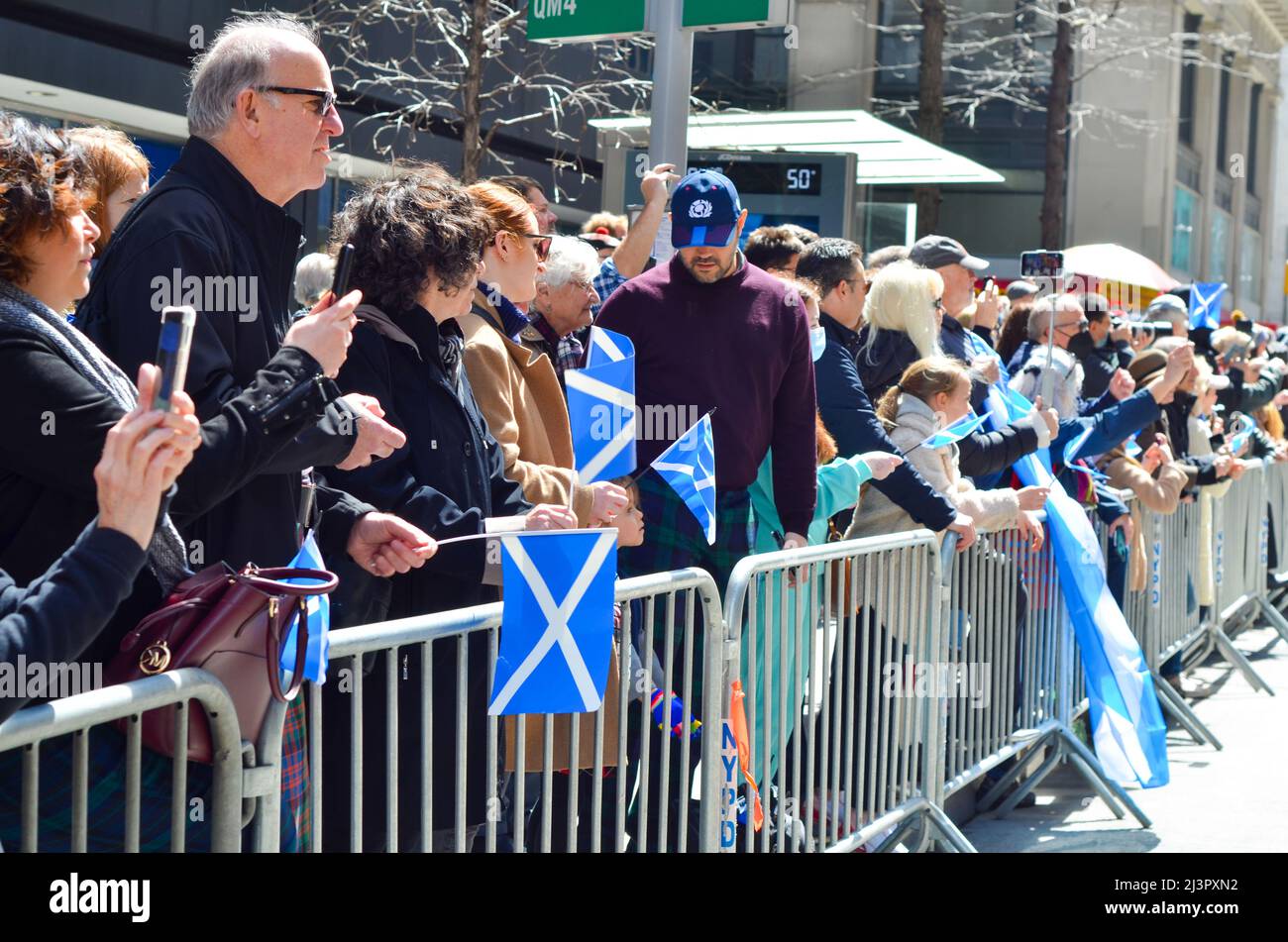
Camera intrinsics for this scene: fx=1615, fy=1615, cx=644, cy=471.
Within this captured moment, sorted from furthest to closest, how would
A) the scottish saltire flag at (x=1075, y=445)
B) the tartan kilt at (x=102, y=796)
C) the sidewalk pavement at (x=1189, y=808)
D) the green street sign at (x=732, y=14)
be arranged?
the scottish saltire flag at (x=1075, y=445)
the sidewalk pavement at (x=1189, y=808)
the green street sign at (x=732, y=14)
the tartan kilt at (x=102, y=796)

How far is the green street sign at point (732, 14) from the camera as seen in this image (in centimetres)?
595

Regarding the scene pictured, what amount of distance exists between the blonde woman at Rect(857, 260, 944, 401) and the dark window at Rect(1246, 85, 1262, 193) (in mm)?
37881

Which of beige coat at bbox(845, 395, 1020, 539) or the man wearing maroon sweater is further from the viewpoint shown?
beige coat at bbox(845, 395, 1020, 539)

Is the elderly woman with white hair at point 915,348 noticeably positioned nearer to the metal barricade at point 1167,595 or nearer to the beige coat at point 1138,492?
the metal barricade at point 1167,595

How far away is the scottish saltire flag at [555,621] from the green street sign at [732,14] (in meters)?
3.27

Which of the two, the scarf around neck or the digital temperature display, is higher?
the digital temperature display

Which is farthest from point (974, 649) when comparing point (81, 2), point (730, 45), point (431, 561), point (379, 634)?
point (730, 45)

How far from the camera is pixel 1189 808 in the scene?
6.56 meters

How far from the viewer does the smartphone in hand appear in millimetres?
2111

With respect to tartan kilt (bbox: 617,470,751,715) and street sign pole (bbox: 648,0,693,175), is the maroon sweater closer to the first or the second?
tartan kilt (bbox: 617,470,751,715)

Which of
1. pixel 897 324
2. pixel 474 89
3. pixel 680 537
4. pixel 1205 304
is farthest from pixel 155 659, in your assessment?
pixel 474 89

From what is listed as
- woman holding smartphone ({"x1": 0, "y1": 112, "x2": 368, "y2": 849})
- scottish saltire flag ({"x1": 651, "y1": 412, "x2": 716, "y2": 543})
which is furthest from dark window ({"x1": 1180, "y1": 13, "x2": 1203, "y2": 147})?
woman holding smartphone ({"x1": 0, "y1": 112, "x2": 368, "y2": 849})

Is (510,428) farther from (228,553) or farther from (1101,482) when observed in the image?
(1101,482)

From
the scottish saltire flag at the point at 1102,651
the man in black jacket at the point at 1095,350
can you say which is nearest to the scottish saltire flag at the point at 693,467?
the scottish saltire flag at the point at 1102,651
